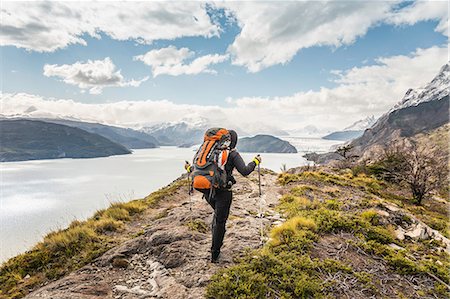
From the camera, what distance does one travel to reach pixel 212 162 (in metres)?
6.83

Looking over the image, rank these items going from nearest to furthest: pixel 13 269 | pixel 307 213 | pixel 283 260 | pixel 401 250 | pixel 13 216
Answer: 1. pixel 283 260
2. pixel 401 250
3. pixel 13 269
4. pixel 307 213
5. pixel 13 216

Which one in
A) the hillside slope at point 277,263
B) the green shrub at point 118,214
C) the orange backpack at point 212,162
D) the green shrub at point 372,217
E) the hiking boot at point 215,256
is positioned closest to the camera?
the hillside slope at point 277,263

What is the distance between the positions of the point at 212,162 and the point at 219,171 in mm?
318

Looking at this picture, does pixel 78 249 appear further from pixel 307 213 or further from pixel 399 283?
pixel 399 283

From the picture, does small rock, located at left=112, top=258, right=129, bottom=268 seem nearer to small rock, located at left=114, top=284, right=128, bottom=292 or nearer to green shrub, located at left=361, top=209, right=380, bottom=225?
small rock, located at left=114, top=284, right=128, bottom=292

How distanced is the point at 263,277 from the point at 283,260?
102cm

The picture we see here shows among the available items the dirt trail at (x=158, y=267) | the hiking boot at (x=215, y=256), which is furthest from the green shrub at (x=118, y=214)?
the hiking boot at (x=215, y=256)

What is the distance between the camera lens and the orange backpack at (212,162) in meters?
6.70

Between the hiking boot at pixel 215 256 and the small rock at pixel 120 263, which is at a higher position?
the hiking boot at pixel 215 256

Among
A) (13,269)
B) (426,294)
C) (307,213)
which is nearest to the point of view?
(426,294)

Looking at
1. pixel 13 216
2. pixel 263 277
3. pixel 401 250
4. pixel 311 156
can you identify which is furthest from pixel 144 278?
pixel 13 216

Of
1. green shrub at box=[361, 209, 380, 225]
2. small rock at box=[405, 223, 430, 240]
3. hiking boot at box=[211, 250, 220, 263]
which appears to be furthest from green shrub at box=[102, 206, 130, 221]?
small rock at box=[405, 223, 430, 240]

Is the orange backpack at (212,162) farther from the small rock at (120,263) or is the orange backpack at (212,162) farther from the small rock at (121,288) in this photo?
the small rock at (120,263)

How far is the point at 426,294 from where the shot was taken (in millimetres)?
5875
